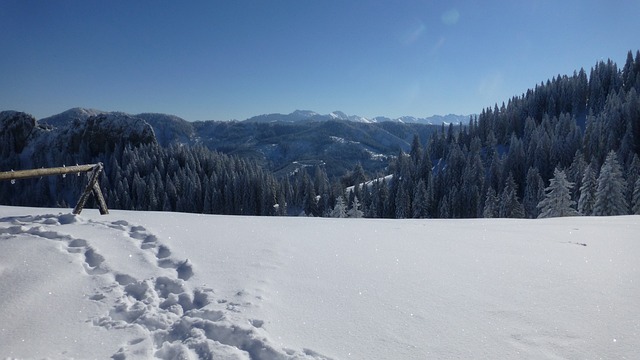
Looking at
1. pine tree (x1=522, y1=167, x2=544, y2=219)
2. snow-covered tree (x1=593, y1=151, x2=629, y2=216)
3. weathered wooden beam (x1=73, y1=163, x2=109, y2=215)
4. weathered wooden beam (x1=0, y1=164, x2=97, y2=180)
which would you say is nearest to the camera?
weathered wooden beam (x1=0, y1=164, x2=97, y2=180)

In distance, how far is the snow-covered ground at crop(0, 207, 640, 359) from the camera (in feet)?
11.5

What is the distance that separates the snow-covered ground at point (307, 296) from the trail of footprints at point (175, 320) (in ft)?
0.06

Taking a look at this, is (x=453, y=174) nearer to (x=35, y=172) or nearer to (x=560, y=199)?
(x=560, y=199)

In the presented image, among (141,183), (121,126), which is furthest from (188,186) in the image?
(121,126)

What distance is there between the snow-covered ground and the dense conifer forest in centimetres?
4398

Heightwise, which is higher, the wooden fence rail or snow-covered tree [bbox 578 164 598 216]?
snow-covered tree [bbox 578 164 598 216]

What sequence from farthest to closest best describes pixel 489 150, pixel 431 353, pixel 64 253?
pixel 489 150
pixel 64 253
pixel 431 353

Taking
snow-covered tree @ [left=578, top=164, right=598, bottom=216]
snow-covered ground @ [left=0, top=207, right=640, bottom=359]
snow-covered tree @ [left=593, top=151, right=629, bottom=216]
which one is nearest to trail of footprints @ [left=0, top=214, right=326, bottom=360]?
snow-covered ground @ [left=0, top=207, right=640, bottom=359]

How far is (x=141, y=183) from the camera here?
310 ft

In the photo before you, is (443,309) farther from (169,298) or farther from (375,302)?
(169,298)

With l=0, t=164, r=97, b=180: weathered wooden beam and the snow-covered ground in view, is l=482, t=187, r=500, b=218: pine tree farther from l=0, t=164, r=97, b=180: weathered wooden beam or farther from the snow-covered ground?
l=0, t=164, r=97, b=180: weathered wooden beam

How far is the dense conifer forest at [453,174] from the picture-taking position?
66.2 m

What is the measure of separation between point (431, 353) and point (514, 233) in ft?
21.4

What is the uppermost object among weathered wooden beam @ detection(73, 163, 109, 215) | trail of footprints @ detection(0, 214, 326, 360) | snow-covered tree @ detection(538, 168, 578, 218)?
snow-covered tree @ detection(538, 168, 578, 218)
